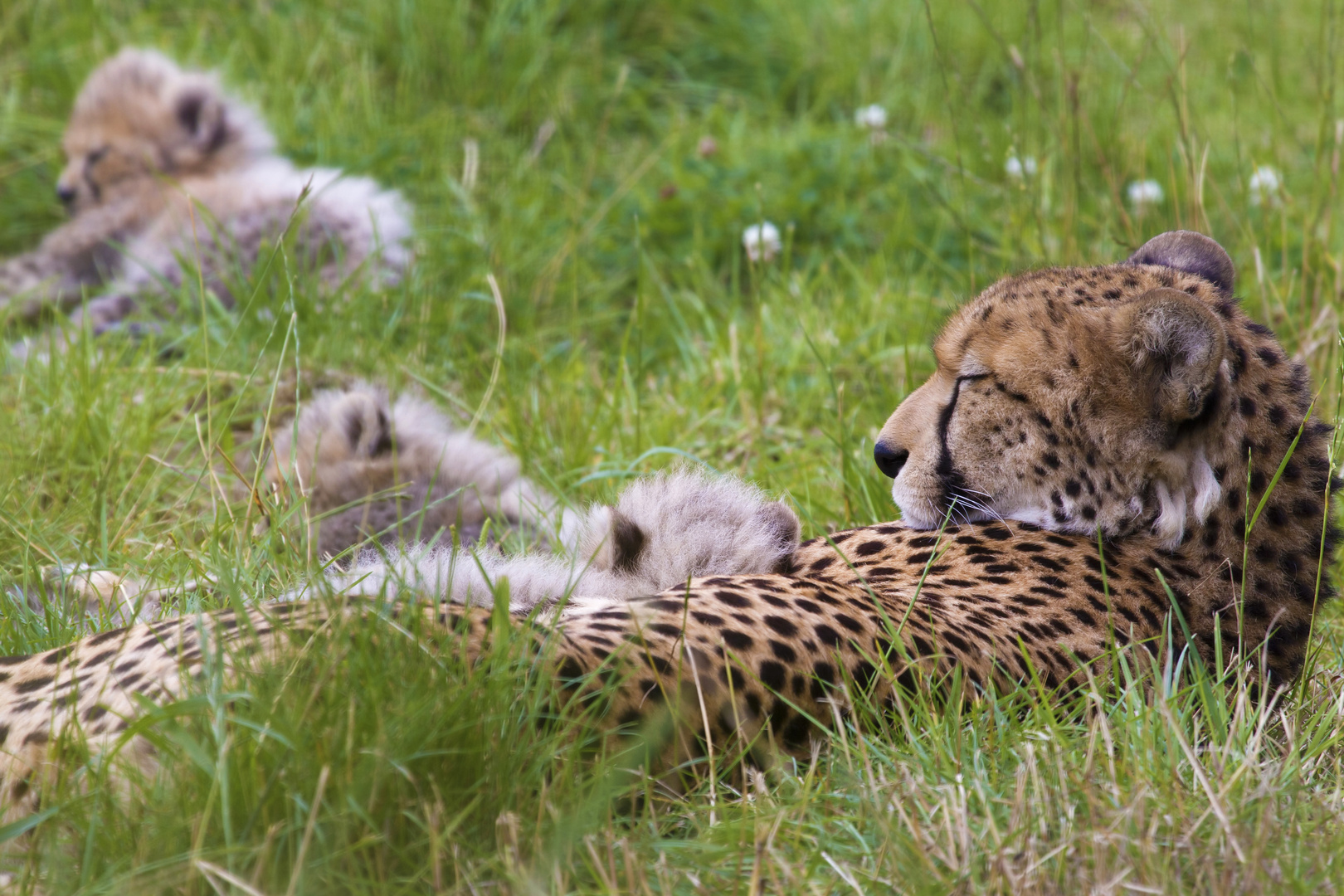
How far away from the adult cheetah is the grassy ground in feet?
0.35

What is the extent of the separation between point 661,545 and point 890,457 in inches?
19.7

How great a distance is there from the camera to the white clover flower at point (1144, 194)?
429 cm

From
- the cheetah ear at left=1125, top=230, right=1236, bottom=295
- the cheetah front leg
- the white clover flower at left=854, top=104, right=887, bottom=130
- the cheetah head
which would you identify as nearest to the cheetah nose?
the cheetah head

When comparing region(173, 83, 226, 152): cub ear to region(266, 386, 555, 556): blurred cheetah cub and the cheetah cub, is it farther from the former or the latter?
the cheetah cub

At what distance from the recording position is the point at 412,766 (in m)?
1.68

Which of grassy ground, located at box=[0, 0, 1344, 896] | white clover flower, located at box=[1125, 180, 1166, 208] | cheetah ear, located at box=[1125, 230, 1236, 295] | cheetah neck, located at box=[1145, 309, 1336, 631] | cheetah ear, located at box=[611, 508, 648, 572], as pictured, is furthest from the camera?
white clover flower, located at box=[1125, 180, 1166, 208]

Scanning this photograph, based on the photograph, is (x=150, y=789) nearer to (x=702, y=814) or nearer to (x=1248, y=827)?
(x=702, y=814)

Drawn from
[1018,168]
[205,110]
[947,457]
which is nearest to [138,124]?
[205,110]

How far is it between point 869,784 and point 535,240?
11.5ft

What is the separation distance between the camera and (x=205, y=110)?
5504mm

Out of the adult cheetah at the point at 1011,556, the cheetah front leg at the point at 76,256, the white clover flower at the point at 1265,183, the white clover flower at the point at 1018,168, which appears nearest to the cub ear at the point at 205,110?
the cheetah front leg at the point at 76,256

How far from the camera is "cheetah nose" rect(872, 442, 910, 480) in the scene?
8.85 feet

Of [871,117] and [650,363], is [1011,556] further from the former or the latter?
[871,117]

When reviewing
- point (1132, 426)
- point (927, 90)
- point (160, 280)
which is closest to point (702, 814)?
point (1132, 426)
